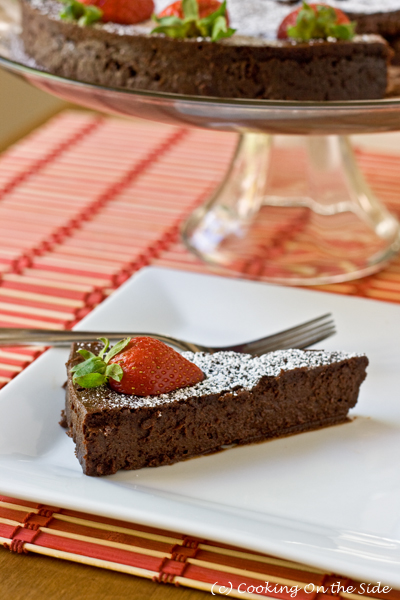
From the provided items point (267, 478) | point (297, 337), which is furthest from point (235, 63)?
point (267, 478)

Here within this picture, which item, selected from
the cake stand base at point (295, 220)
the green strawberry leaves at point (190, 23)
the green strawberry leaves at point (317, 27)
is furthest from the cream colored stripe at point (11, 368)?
the green strawberry leaves at point (317, 27)

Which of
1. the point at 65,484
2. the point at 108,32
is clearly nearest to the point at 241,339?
the point at 65,484

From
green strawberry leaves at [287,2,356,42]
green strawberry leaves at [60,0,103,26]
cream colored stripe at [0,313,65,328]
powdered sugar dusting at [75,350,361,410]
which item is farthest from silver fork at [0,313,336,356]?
green strawberry leaves at [60,0,103,26]

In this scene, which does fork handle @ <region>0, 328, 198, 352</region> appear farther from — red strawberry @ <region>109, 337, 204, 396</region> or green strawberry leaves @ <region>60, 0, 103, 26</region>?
green strawberry leaves @ <region>60, 0, 103, 26</region>

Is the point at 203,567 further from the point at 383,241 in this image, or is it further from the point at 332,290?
the point at 383,241

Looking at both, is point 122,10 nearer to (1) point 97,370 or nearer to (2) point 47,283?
→ (2) point 47,283
